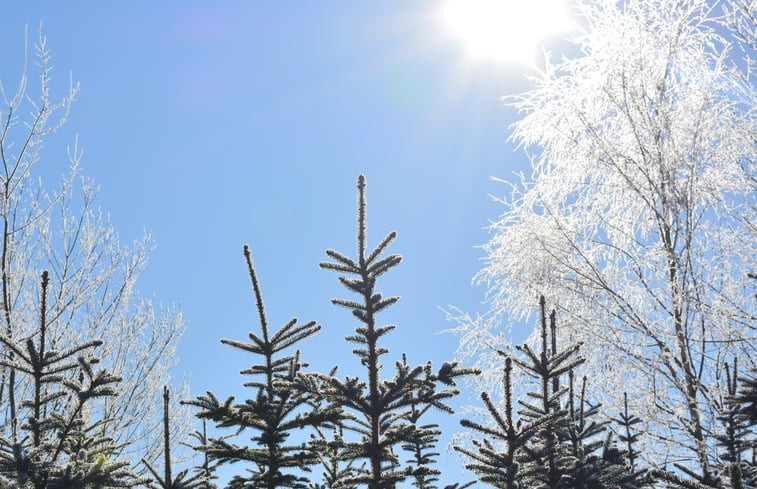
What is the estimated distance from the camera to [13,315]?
1079 cm

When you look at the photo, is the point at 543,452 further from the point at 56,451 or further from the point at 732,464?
the point at 56,451

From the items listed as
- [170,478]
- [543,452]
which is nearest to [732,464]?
[543,452]

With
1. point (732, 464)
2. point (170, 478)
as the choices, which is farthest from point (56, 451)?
point (732, 464)

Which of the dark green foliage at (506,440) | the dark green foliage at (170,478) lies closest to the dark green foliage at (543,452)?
the dark green foliage at (506,440)

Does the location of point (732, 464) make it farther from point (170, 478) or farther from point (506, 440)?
point (170, 478)

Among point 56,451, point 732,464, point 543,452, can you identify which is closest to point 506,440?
point 543,452

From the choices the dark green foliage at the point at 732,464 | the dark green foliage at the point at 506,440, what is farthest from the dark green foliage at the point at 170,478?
the dark green foliage at the point at 732,464

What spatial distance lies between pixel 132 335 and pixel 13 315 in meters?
2.66

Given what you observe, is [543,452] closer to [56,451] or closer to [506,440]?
[506,440]

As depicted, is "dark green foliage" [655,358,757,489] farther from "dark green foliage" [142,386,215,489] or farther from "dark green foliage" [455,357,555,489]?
"dark green foliage" [142,386,215,489]

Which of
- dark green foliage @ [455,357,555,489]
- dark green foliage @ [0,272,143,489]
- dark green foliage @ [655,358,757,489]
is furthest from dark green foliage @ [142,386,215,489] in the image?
dark green foliage @ [655,358,757,489]

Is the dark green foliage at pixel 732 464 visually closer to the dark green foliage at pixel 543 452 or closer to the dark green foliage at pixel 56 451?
the dark green foliage at pixel 543 452

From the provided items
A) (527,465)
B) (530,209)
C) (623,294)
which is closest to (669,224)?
(623,294)

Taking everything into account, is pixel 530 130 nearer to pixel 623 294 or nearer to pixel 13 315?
pixel 623 294
